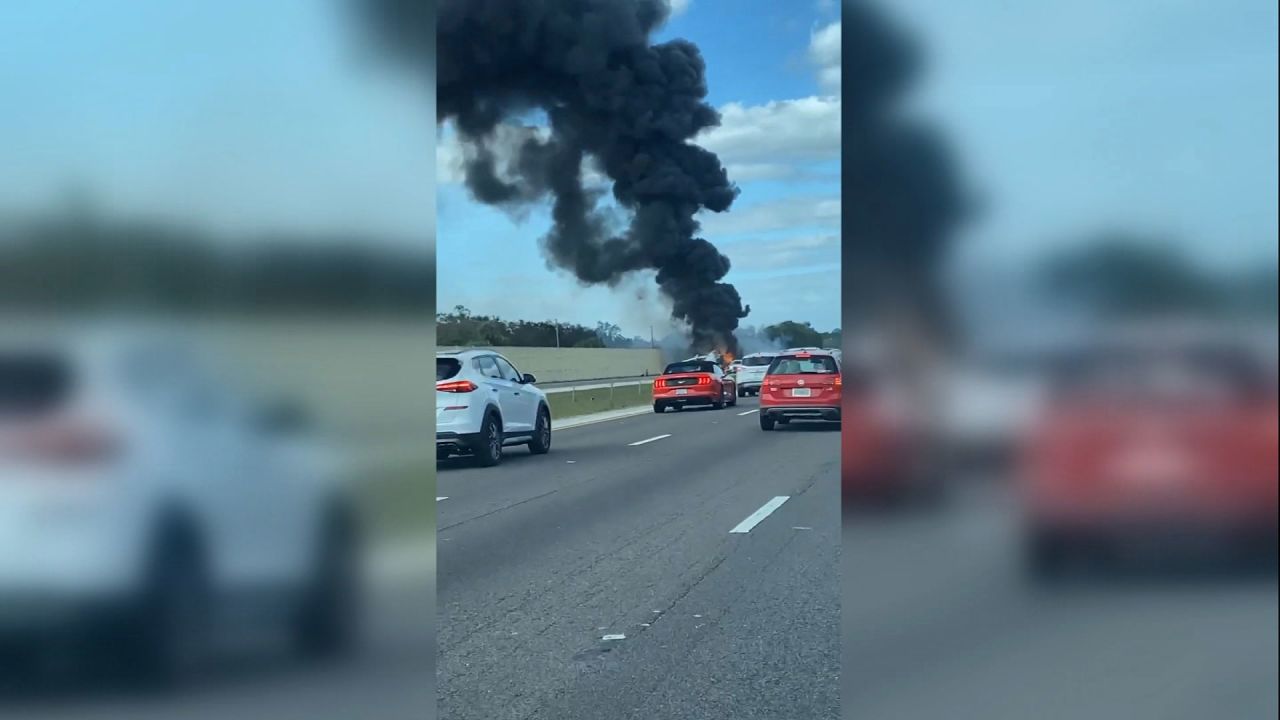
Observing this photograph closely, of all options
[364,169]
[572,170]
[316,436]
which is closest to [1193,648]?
[316,436]

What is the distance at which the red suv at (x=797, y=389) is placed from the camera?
52.2 ft

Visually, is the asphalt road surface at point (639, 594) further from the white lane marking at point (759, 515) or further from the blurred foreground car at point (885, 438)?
the blurred foreground car at point (885, 438)

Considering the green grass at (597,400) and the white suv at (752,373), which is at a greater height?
the white suv at (752,373)

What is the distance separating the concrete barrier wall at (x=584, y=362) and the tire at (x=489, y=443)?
6309 mm

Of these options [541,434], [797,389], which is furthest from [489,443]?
[797,389]

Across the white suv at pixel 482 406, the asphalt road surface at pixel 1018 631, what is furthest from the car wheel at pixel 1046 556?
the white suv at pixel 482 406

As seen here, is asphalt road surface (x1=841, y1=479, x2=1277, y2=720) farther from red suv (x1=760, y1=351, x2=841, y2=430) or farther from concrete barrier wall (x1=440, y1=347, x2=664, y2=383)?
concrete barrier wall (x1=440, y1=347, x2=664, y2=383)

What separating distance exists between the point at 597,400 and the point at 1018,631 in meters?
23.5

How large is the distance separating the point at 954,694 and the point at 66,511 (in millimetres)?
1273

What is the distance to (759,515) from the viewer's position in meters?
8.00

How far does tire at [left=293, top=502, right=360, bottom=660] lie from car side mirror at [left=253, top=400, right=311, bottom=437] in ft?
0.48

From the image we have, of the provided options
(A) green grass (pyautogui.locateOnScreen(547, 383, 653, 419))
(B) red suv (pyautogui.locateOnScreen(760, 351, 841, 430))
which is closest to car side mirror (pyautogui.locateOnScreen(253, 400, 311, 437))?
(B) red suv (pyautogui.locateOnScreen(760, 351, 841, 430))

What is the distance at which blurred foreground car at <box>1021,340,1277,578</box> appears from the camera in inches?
49.2

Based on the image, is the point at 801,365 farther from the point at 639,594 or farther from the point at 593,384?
the point at 593,384
